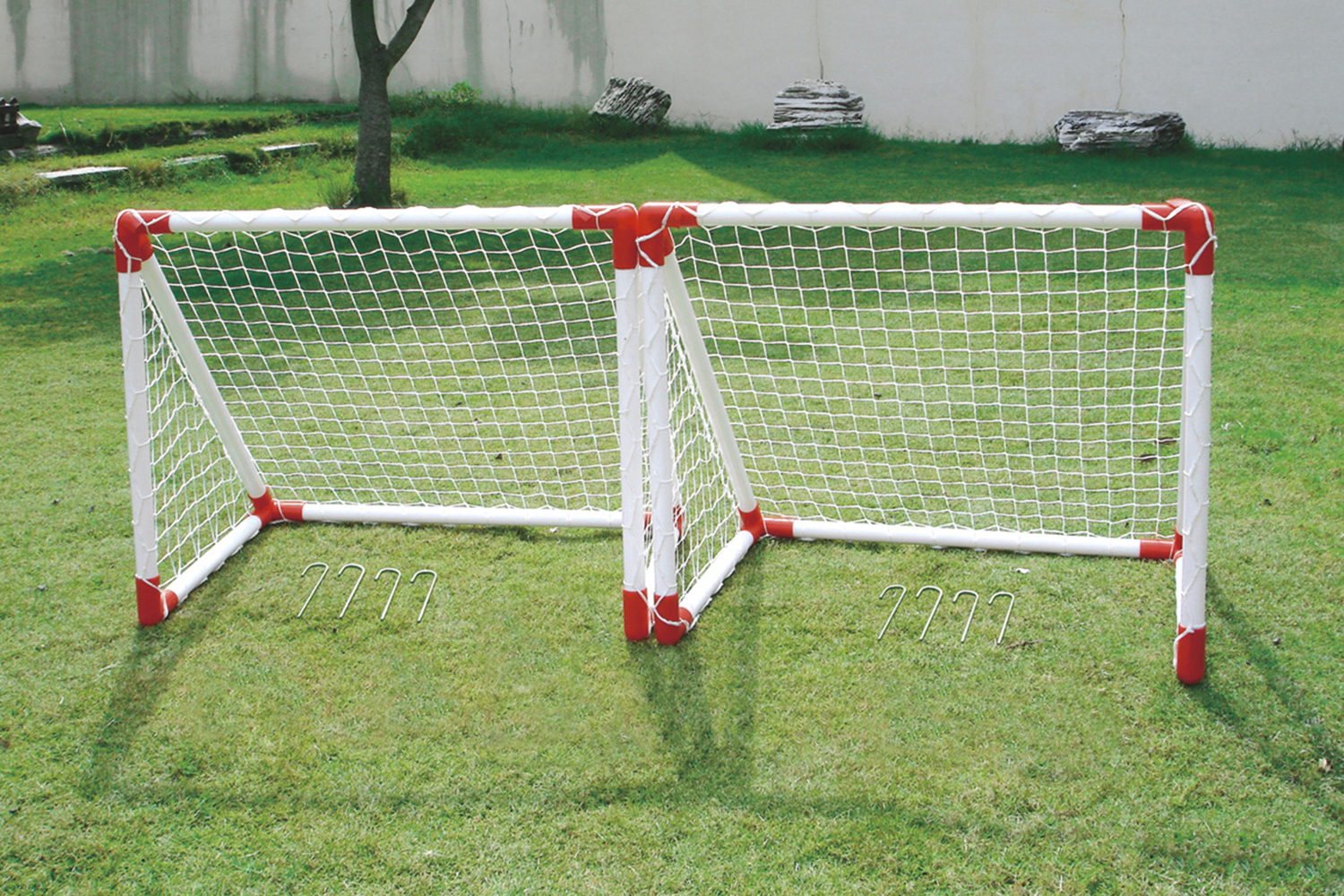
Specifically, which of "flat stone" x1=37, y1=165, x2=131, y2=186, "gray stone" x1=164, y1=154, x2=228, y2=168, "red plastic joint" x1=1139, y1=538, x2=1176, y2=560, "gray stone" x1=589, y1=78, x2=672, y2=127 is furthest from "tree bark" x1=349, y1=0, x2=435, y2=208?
"red plastic joint" x1=1139, y1=538, x2=1176, y2=560

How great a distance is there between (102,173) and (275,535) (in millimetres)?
7989

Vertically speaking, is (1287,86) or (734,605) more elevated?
(1287,86)

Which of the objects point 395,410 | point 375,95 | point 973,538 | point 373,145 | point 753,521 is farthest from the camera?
point 373,145

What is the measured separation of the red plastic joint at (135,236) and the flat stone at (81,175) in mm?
8065

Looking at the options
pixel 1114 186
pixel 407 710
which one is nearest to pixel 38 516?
pixel 407 710

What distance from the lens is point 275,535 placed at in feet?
13.3

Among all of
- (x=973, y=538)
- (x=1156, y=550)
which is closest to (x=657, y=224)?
(x=973, y=538)

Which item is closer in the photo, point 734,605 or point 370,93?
point 734,605

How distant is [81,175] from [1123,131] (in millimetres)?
10332

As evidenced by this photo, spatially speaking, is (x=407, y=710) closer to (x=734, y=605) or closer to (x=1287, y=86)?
(x=734, y=605)

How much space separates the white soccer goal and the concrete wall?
6.05 metres

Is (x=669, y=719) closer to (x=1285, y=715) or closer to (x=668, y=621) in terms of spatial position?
(x=668, y=621)

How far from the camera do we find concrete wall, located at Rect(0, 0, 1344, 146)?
1146cm

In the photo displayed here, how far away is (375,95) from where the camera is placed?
8508 mm
